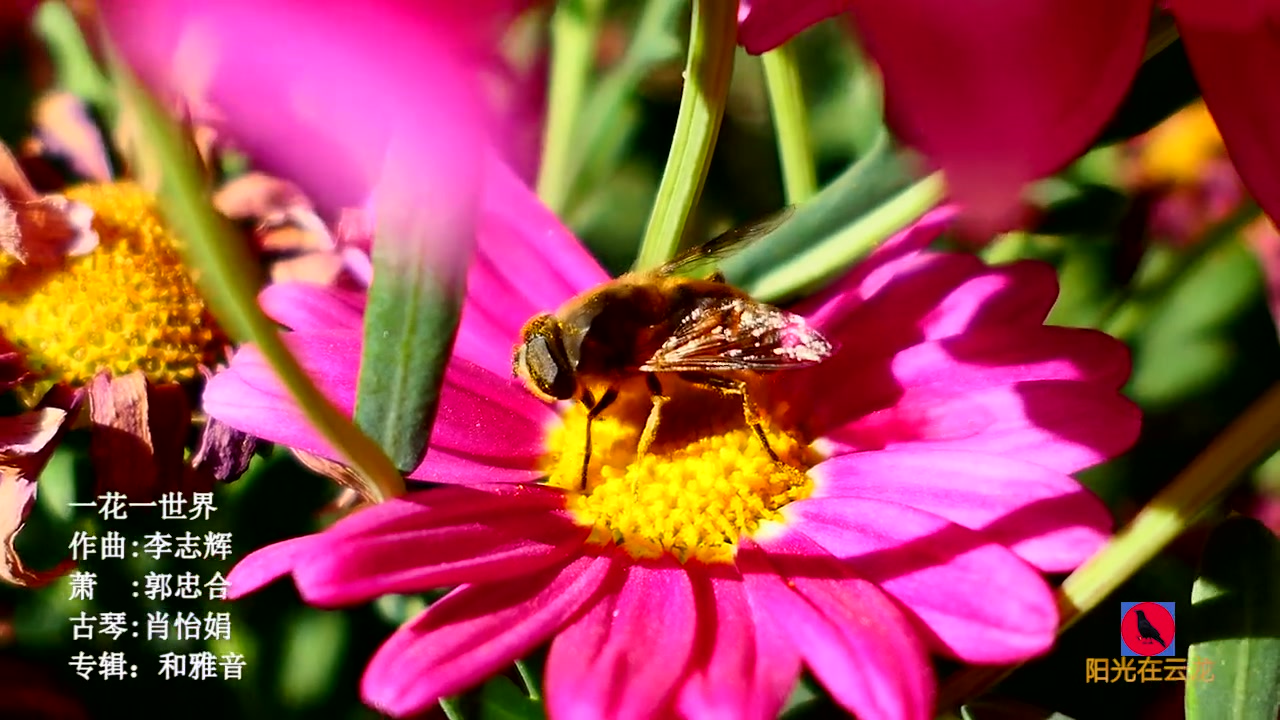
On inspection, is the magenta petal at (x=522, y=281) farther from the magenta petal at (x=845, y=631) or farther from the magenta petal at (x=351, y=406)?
the magenta petal at (x=845, y=631)

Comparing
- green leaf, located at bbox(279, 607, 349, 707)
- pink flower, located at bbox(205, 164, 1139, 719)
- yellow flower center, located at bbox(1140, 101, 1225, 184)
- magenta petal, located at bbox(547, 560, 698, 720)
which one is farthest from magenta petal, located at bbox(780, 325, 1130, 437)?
yellow flower center, located at bbox(1140, 101, 1225, 184)

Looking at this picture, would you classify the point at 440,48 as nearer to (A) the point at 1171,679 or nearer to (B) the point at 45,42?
(A) the point at 1171,679

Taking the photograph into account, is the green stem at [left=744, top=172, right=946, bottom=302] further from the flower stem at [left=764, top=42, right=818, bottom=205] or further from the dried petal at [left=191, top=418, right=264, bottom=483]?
the dried petal at [left=191, top=418, right=264, bottom=483]

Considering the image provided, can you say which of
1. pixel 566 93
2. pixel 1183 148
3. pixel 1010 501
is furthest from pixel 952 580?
pixel 1183 148

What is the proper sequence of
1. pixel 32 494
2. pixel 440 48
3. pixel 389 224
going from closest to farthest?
1. pixel 440 48
2. pixel 389 224
3. pixel 32 494

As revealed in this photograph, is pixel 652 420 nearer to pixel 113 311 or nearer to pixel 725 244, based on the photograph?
pixel 725 244

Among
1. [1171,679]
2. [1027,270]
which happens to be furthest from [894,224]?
[1171,679]
